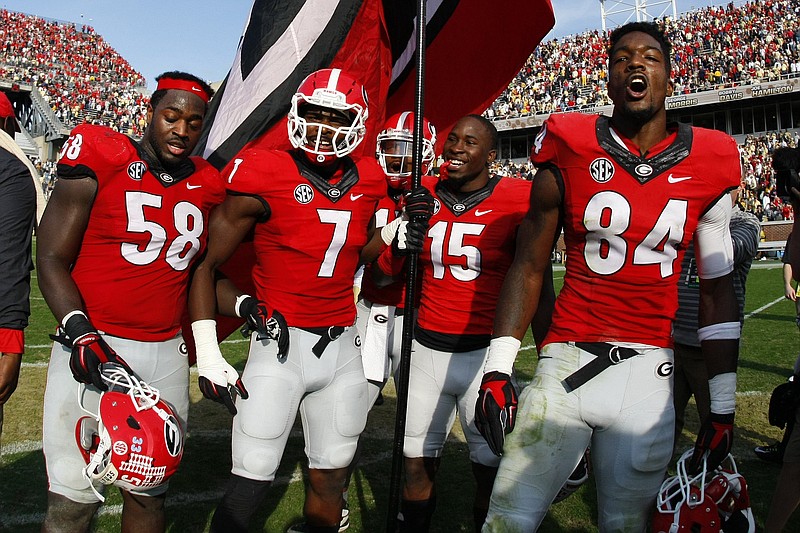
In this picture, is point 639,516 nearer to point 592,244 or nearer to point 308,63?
point 592,244

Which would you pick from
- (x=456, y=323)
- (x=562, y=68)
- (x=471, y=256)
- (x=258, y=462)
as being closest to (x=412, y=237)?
(x=471, y=256)

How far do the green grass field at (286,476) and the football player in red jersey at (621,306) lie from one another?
1.43 metres

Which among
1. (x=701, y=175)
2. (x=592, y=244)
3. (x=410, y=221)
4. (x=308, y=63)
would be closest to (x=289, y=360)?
(x=410, y=221)

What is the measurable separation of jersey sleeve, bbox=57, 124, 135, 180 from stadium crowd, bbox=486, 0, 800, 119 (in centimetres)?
3143

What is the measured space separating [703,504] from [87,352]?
207 cm

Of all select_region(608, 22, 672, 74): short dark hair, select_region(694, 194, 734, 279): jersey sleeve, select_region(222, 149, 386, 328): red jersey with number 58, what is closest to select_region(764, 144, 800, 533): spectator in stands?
select_region(694, 194, 734, 279): jersey sleeve

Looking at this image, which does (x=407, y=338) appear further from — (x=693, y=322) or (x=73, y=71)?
(x=73, y=71)

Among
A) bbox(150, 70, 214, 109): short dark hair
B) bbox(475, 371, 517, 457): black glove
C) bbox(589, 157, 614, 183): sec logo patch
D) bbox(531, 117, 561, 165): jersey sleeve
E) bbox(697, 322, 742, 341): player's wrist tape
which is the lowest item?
bbox(475, 371, 517, 457): black glove

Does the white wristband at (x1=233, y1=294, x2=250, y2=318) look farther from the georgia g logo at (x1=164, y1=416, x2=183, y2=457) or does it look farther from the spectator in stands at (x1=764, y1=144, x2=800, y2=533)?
the spectator in stands at (x1=764, y1=144, x2=800, y2=533)

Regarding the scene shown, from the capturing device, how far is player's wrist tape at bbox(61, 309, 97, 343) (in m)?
2.29

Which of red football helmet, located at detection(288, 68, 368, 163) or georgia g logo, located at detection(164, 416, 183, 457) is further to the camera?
red football helmet, located at detection(288, 68, 368, 163)

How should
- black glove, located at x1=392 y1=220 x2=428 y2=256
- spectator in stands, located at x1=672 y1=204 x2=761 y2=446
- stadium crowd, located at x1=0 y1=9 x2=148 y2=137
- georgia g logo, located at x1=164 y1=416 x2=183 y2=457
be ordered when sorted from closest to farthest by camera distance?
georgia g logo, located at x1=164 y1=416 x2=183 y2=457
black glove, located at x1=392 y1=220 x2=428 y2=256
spectator in stands, located at x1=672 y1=204 x2=761 y2=446
stadium crowd, located at x1=0 y1=9 x2=148 y2=137

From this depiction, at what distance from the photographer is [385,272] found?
130 inches

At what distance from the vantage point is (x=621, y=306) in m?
2.20
